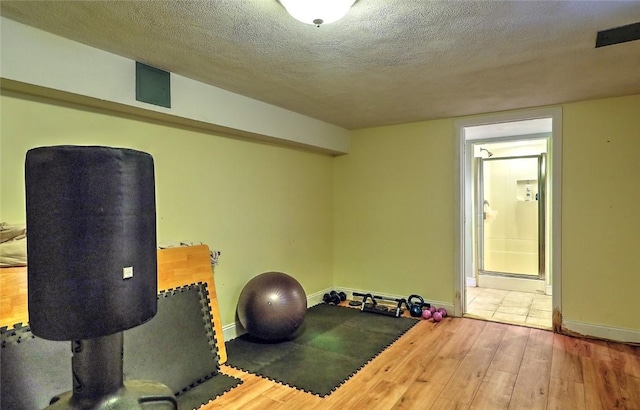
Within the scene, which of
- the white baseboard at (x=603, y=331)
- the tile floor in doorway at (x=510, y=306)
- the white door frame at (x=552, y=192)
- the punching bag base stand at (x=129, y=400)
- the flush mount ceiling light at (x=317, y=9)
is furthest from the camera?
the tile floor in doorway at (x=510, y=306)

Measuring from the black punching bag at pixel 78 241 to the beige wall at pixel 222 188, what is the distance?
116 cm

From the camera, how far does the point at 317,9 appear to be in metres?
1.69

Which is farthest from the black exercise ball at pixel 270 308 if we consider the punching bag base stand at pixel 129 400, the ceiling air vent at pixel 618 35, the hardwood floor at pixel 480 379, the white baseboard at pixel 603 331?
the ceiling air vent at pixel 618 35

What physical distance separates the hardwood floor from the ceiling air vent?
219 centimetres


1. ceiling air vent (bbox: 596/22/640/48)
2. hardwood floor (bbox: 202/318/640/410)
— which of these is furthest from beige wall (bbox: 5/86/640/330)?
ceiling air vent (bbox: 596/22/640/48)

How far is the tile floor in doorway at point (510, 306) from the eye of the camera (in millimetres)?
4066

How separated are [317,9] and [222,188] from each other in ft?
6.87

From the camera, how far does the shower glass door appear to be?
18.0 feet

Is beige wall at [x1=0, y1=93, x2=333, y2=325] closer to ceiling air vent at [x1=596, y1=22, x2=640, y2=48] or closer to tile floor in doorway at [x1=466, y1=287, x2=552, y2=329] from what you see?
tile floor in doorway at [x1=466, y1=287, x2=552, y2=329]

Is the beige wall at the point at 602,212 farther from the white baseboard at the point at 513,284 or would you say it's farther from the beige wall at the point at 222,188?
the beige wall at the point at 222,188

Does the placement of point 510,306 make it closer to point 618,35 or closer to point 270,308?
point 270,308

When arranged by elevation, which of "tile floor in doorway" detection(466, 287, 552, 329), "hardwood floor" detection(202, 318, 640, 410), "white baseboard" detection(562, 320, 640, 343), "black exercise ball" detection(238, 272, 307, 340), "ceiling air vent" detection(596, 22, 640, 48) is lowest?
"tile floor in doorway" detection(466, 287, 552, 329)

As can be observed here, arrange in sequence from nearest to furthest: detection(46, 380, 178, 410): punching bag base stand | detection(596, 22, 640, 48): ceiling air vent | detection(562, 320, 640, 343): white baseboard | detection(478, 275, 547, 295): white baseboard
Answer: detection(46, 380, 178, 410): punching bag base stand, detection(596, 22, 640, 48): ceiling air vent, detection(562, 320, 640, 343): white baseboard, detection(478, 275, 547, 295): white baseboard

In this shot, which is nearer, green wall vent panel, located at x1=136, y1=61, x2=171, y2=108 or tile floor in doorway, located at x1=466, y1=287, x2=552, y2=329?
green wall vent panel, located at x1=136, y1=61, x2=171, y2=108
